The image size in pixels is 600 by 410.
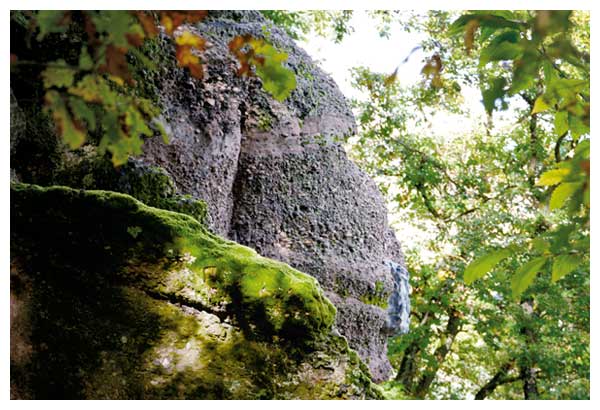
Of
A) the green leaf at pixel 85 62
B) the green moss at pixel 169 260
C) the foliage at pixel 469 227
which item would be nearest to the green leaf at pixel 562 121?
the green leaf at pixel 85 62

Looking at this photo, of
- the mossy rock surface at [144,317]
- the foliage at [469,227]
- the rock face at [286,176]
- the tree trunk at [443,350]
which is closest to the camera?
the mossy rock surface at [144,317]

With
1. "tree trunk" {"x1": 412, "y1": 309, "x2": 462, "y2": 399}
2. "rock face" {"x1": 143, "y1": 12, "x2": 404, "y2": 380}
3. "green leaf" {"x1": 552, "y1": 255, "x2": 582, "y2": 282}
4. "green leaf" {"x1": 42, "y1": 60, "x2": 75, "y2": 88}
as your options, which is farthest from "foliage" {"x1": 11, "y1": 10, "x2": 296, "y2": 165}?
"tree trunk" {"x1": 412, "y1": 309, "x2": 462, "y2": 399}

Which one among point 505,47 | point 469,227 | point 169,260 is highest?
point 505,47

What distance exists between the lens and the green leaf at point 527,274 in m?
1.12

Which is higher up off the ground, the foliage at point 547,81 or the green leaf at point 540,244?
the foliage at point 547,81

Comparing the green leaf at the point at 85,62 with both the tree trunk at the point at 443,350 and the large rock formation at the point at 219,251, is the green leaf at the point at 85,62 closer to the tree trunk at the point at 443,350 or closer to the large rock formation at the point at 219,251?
the large rock formation at the point at 219,251

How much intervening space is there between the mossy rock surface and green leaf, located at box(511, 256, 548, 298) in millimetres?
1025

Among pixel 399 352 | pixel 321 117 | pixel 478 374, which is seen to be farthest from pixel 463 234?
pixel 321 117

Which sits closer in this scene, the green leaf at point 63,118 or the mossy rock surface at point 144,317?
the green leaf at point 63,118

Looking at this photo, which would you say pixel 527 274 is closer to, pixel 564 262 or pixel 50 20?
pixel 564 262

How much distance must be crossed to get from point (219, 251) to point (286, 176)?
1.73m

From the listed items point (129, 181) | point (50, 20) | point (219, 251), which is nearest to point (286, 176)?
point (129, 181)

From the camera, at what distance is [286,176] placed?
3859 millimetres

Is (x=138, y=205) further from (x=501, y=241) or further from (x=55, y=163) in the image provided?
(x=501, y=241)
